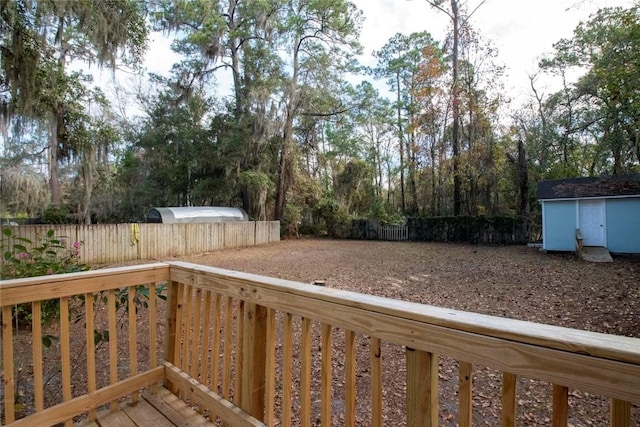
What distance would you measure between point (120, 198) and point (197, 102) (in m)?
6.19

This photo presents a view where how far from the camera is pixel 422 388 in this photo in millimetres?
886

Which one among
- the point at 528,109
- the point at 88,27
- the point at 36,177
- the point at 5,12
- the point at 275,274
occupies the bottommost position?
the point at 275,274

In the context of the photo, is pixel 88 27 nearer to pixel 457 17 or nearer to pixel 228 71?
pixel 228 71

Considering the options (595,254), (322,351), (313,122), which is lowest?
(595,254)

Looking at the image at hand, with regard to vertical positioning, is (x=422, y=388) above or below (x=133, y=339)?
above

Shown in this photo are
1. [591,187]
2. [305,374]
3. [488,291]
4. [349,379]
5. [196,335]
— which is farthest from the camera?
[591,187]

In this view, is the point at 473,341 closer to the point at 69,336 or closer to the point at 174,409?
the point at 174,409

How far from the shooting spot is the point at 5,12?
3924mm

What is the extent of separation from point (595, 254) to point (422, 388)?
37.0ft

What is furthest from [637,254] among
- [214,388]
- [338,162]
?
[338,162]

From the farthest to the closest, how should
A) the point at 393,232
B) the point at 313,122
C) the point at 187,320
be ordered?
the point at 313,122 → the point at 393,232 → the point at 187,320

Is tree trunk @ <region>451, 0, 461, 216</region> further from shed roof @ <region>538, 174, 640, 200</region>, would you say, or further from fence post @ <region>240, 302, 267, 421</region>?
fence post @ <region>240, 302, 267, 421</region>

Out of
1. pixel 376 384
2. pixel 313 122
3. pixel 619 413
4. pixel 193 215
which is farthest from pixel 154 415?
pixel 313 122

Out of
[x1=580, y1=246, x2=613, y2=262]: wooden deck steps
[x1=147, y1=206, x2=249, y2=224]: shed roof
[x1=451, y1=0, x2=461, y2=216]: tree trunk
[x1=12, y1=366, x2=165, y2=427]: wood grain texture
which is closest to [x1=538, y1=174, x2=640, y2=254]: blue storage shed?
[x1=580, y1=246, x2=613, y2=262]: wooden deck steps
